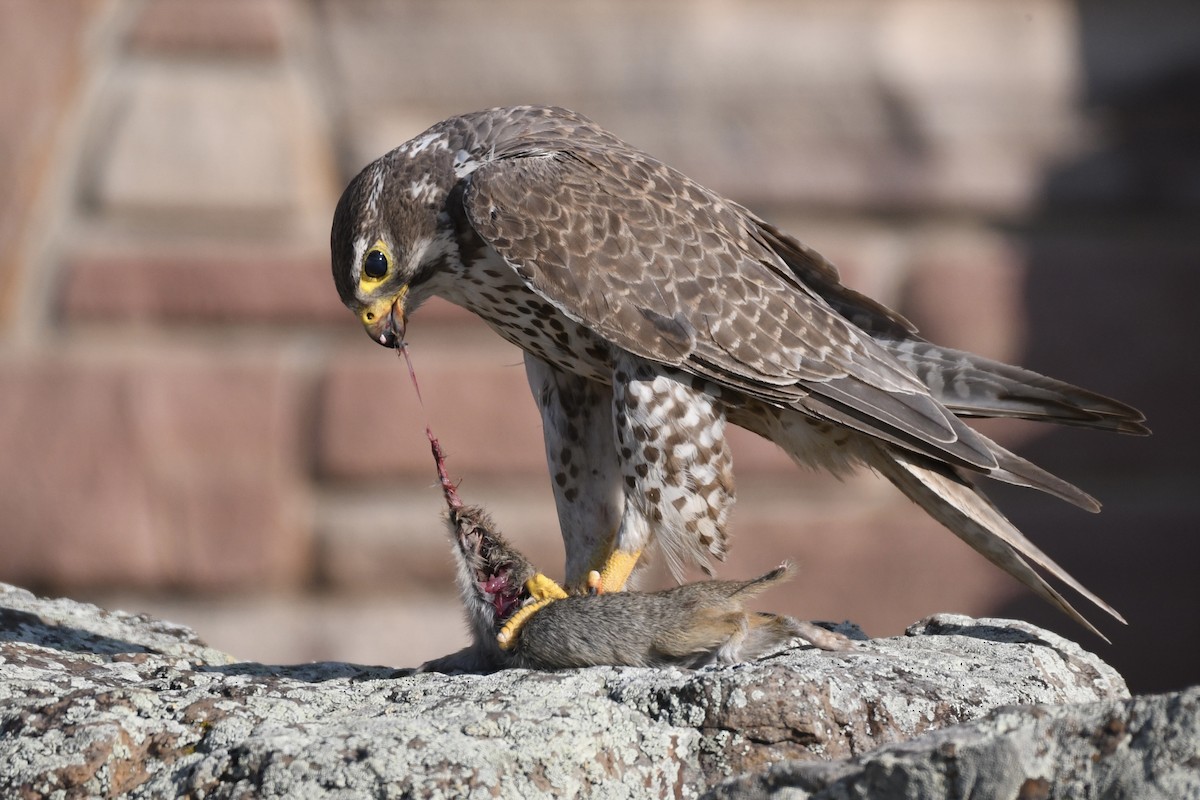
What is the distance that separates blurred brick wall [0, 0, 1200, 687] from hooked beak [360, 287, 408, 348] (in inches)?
54.0

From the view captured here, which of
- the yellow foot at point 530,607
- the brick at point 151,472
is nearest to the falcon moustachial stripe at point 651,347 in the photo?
the yellow foot at point 530,607

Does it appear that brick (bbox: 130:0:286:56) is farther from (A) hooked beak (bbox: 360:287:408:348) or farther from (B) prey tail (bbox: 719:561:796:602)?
(B) prey tail (bbox: 719:561:796:602)

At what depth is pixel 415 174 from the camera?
3135 mm

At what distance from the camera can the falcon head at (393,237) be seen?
121 inches

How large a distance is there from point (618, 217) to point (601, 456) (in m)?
0.57

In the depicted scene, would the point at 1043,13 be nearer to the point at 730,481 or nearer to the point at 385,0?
the point at 385,0

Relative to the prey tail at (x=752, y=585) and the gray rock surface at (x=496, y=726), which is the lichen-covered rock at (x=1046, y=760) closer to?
the gray rock surface at (x=496, y=726)

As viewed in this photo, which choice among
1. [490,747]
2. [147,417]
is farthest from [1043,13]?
[490,747]

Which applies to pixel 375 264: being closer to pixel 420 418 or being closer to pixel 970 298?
pixel 420 418

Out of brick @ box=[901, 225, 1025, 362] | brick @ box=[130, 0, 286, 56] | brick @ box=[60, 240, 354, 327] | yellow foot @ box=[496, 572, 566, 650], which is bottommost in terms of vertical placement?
yellow foot @ box=[496, 572, 566, 650]

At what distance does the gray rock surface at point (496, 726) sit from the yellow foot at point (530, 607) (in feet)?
0.76

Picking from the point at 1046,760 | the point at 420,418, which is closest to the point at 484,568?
the point at 1046,760

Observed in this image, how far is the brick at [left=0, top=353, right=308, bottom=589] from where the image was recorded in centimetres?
Result: 451

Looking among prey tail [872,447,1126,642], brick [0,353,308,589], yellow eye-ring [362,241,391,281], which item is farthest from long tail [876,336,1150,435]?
brick [0,353,308,589]
